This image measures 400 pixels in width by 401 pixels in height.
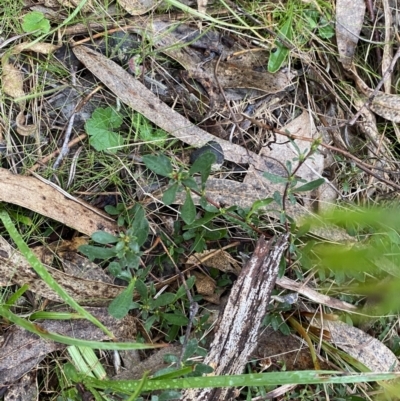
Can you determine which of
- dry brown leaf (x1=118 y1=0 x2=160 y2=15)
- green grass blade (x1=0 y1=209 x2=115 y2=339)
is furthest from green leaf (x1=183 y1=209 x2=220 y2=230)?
dry brown leaf (x1=118 y1=0 x2=160 y2=15)

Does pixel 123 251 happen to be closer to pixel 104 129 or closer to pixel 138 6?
pixel 104 129

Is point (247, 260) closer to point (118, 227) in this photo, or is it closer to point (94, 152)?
point (118, 227)

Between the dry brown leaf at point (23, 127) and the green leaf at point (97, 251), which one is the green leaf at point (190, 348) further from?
the dry brown leaf at point (23, 127)

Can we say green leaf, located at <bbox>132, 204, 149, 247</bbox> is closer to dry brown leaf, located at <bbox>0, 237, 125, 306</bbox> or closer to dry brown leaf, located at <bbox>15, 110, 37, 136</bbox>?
dry brown leaf, located at <bbox>0, 237, 125, 306</bbox>

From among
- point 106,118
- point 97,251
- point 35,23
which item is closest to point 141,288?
point 97,251

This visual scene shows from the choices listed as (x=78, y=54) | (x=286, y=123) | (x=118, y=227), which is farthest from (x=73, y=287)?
(x=286, y=123)

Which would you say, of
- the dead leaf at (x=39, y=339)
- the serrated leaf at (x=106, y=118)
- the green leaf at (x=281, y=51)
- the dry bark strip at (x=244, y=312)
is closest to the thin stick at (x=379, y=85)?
the green leaf at (x=281, y=51)
